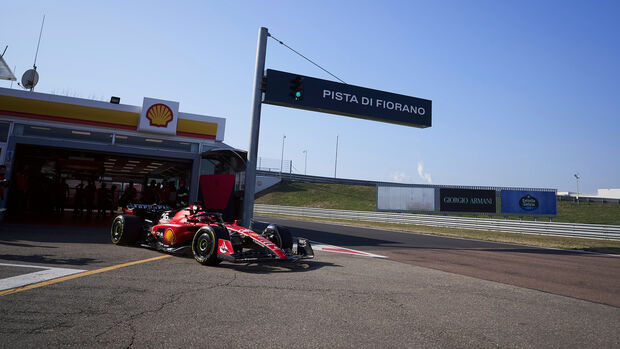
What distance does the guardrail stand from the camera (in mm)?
18953

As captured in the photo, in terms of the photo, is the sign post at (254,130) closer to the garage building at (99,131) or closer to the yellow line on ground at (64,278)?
the garage building at (99,131)

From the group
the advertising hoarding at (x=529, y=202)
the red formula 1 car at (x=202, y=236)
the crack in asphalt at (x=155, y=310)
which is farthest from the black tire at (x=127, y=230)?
the advertising hoarding at (x=529, y=202)

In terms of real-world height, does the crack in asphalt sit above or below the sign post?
below

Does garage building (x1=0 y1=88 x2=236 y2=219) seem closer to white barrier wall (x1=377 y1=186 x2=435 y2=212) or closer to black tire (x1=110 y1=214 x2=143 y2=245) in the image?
black tire (x1=110 y1=214 x2=143 y2=245)

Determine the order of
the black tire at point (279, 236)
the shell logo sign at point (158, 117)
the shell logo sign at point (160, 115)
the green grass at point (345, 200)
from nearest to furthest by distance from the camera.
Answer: the black tire at point (279, 236) → the shell logo sign at point (158, 117) → the shell logo sign at point (160, 115) → the green grass at point (345, 200)

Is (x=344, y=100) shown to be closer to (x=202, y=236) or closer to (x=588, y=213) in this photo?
(x=202, y=236)

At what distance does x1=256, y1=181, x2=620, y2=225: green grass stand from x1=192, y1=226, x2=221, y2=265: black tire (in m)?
33.9

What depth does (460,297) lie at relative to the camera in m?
4.94

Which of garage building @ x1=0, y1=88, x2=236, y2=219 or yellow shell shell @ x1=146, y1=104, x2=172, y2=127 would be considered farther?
yellow shell shell @ x1=146, y1=104, x2=172, y2=127

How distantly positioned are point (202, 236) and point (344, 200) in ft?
125

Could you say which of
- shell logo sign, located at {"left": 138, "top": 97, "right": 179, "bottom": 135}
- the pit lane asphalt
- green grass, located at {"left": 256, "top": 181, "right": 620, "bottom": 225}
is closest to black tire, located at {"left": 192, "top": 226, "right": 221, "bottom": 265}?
the pit lane asphalt

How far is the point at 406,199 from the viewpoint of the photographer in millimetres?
31312

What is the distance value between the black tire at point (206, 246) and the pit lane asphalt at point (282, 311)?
0.61 ft

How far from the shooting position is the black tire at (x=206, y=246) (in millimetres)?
6266
